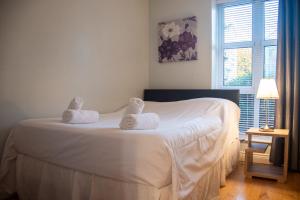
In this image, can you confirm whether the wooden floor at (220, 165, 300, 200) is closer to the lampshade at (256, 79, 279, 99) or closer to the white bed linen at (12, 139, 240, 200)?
the white bed linen at (12, 139, 240, 200)

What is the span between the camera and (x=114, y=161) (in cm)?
155

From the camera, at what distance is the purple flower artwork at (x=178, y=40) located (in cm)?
360

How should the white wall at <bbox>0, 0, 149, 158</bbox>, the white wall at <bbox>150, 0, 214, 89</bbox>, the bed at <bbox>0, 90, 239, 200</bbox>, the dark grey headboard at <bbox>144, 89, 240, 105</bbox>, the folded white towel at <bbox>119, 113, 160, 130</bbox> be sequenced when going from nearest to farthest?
the bed at <bbox>0, 90, 239, 200</bbox>, the folded white towel at <bbox>119, 113, 160, 130</bbox>, the white wall at <bbox>0, 0, 149, 158</bbox>, the dark grey headboard at <bbox>144, 89, 240, 105</bbox>, the white wall at <bbox>150, 0, 214, 89</bbox>

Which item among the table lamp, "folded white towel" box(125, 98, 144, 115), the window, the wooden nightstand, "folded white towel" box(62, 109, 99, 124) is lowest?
the wooden nightstand

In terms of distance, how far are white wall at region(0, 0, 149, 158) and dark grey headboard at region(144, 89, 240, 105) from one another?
0.23 metres

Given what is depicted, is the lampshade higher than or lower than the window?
lower

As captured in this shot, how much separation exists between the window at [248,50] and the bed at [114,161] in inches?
38.2

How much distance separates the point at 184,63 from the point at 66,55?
1.73 m

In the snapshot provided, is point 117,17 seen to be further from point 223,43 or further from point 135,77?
point 223,43

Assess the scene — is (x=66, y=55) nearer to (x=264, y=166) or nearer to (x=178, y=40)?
(x=178, y=40)

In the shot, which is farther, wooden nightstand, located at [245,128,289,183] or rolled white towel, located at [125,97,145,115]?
wooden nightstand, located at [245,128,289,183]

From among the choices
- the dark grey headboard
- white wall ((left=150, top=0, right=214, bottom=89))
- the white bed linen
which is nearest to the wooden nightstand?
the white bed linen

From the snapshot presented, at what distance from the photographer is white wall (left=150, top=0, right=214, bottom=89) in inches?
138

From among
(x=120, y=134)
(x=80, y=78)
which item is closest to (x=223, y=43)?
(x=80, y=78)
